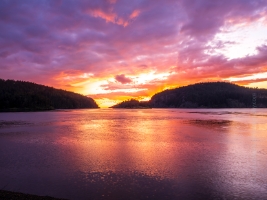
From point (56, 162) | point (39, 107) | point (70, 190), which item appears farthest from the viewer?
point (39, 107)

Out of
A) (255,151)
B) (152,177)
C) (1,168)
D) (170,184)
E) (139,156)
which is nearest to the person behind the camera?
(170,184)

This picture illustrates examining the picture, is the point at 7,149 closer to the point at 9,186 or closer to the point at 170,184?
the point at 9,186

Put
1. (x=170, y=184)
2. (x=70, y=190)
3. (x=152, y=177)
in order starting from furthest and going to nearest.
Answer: (x=152, y=177)
(x=170, y=184)
(x=70, y=190)

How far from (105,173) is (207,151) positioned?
10.4m

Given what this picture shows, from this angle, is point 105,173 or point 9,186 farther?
point 105,173

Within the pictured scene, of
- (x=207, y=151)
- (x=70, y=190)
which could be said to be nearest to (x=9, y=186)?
(x=70, y=190)

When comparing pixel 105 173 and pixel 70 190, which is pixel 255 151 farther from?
pixel 70 190

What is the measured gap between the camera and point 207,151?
20.0 m

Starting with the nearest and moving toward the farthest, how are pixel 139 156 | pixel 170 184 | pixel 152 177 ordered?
pixel 170 184 < pixel 152 177 < pixel 139 156

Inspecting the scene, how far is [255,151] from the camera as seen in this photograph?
782 inches

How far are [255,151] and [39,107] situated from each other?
15303 cm

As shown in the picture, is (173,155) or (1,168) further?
(173,155)

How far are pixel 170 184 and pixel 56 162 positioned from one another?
8.49 metres

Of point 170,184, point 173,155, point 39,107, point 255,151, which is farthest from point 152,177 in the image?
point 39,107
